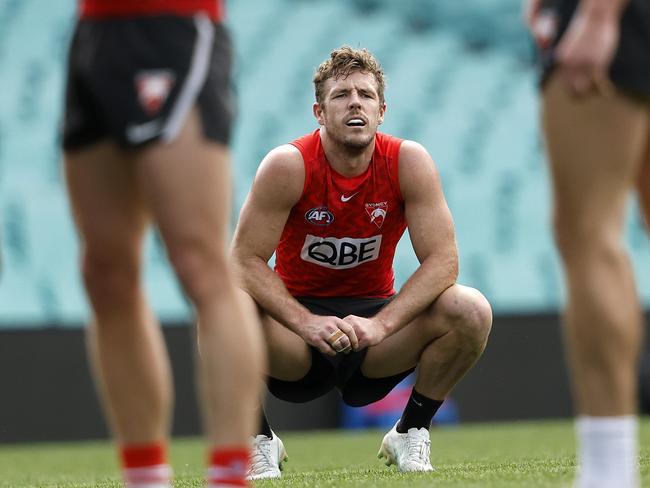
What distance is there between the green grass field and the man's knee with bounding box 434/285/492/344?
0.44 meters

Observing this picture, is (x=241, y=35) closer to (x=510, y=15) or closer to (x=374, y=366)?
(x=510, y=15)

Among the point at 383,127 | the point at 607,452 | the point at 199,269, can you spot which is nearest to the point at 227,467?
the point at 199,269

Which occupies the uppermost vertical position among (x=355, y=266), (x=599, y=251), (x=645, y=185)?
(x=645, y=185)

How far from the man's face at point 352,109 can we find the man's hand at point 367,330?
608mm

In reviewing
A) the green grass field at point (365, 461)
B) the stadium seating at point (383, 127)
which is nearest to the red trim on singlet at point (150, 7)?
the green grass field at point (365, 461)

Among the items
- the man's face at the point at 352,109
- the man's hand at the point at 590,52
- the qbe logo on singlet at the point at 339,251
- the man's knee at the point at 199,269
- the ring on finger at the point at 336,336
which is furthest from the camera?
the qbe logo on singlet at the point at 339,251

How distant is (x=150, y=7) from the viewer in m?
2.36

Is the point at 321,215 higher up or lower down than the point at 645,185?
lower down

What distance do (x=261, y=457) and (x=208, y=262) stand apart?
71.6 inches

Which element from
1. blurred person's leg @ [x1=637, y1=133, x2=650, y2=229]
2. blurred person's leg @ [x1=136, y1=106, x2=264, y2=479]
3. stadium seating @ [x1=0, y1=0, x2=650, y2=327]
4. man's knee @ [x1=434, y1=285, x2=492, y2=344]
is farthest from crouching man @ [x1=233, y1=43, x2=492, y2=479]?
stadium seating @ [x1=0, y1=0, x2=650, y2=327]

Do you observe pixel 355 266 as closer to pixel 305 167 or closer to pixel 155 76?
pixel 305 167

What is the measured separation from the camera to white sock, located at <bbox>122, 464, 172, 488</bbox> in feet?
8.05

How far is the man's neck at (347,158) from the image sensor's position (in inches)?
166

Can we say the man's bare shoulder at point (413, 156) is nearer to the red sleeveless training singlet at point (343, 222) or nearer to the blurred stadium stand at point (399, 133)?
the red sleeveless training singlet at point (343, 222)
